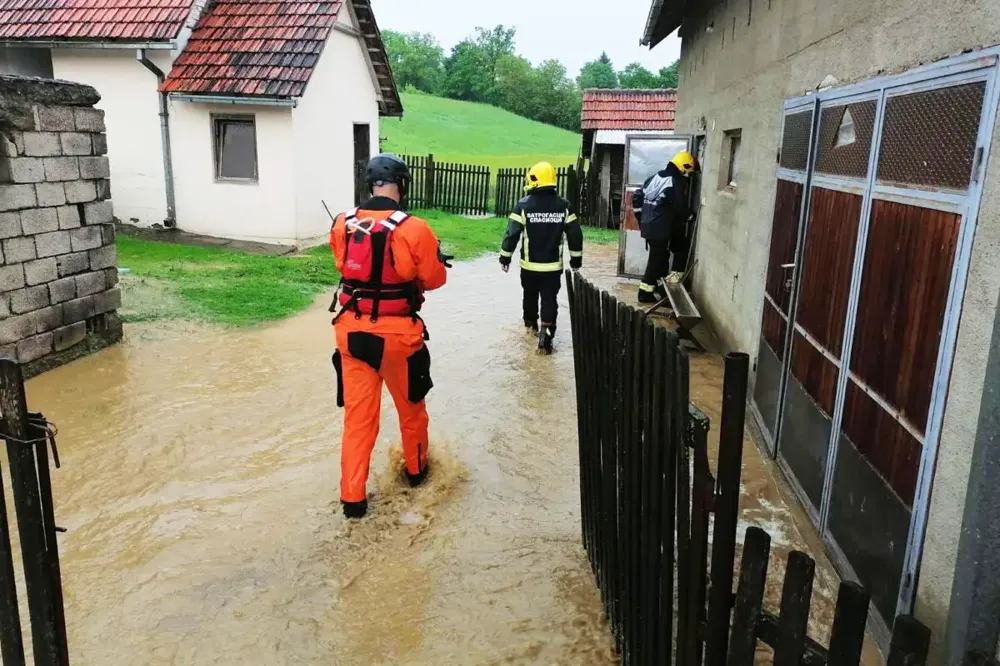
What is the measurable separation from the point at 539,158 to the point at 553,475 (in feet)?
122

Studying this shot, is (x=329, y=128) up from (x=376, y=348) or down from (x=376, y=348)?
up

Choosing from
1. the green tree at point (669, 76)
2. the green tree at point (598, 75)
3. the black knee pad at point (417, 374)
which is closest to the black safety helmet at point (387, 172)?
the black knee pad at point (417, 374)

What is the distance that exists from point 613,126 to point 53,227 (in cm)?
1366

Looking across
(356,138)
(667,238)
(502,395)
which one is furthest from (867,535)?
(356,138)

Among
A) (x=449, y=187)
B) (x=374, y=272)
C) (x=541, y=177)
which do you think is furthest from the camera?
(x=449, y=187)

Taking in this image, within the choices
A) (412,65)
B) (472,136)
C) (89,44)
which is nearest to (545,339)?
(89,44)

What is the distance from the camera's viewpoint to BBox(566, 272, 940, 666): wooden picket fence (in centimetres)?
174

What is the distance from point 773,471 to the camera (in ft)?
16.1

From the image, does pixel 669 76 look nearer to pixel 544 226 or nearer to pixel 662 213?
pixel 662 213

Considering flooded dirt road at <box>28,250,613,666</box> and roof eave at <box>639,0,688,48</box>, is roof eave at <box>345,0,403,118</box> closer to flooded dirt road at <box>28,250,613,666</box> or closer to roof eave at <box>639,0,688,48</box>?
roof eave at <box>639,0,688,48</box>

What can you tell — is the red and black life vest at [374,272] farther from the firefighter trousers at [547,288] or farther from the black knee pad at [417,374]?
the firefighter trousers at [547,288]

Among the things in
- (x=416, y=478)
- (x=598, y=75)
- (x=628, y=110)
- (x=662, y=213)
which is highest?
(x=598, y=75)

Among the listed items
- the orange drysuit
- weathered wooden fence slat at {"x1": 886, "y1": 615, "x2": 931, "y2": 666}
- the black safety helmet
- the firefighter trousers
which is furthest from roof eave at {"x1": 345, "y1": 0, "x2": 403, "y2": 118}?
weathered wooden fence slat at {"x1": 886, "y1": 615, "x2": 931, "y2": 666}

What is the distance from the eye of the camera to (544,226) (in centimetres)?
759
